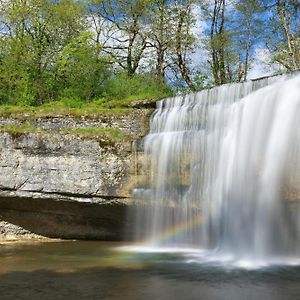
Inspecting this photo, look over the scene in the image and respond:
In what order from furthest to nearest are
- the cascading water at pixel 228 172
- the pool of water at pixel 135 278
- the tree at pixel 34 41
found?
1. the tree at pixel 34 41
2. the cascading water at pixel 228 172
3. the pool of water at pixel 135 278

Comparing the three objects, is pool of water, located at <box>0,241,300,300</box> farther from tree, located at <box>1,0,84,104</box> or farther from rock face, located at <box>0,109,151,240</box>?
tree, located at <box>1,0,84,104</box>

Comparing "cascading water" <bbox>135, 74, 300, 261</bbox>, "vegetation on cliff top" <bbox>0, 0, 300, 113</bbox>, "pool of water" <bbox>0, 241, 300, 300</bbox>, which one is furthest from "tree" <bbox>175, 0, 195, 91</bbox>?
"pool of water" <bbox>0, 241, 300, 300</bbox>

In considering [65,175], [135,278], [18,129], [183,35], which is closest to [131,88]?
[183,35]

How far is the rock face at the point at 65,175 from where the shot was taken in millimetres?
12609

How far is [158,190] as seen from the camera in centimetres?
1223

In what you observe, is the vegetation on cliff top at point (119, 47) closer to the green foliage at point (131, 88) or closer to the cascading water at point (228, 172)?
the green foliage at point (131, 88)

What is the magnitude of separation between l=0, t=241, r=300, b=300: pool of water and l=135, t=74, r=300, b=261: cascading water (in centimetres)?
109

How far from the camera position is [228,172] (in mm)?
10812

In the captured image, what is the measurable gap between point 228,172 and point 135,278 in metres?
4.00

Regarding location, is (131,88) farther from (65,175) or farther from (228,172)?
(228,172)

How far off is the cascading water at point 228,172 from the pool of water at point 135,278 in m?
1.09

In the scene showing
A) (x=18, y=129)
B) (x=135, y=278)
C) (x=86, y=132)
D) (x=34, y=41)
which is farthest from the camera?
(x=34, y=41)

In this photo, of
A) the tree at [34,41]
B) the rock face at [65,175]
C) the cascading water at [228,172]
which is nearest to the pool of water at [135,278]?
the cascading water at [228,172]

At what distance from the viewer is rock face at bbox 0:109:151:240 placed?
12.6 meters
